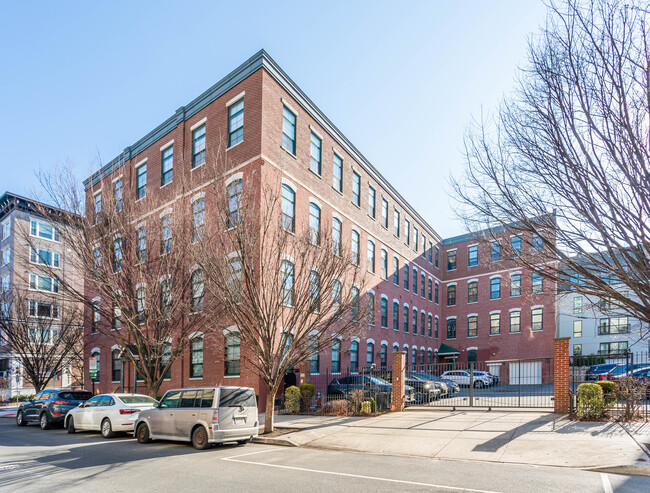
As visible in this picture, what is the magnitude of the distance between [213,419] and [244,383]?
904 centimetres

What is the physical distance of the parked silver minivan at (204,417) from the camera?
37.9ft

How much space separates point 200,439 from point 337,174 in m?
19.4

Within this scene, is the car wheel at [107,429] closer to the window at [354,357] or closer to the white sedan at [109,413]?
the white sedan at [109,413]

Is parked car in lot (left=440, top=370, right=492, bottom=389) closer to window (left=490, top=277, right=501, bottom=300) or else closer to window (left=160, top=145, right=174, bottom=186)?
window (left=490, top=277, right=501, bottom=300)

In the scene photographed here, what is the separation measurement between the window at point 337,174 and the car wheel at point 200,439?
18.0 meters

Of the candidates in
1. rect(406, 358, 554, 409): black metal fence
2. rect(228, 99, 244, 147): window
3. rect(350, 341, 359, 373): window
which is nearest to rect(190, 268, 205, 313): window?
rect(228, 99, 244, 147): window

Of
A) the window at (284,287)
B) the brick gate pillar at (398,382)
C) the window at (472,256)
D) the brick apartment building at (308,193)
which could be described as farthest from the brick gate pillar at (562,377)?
the window at (472,256)

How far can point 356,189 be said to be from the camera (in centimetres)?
3083

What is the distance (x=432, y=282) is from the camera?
46.6m

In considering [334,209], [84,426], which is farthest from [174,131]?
[84,426]

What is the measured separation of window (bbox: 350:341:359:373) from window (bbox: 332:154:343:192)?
9624mm

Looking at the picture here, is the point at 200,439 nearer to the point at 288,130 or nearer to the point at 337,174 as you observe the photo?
the point at 288,130

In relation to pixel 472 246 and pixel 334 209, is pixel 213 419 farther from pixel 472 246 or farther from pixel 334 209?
pixel 472 246

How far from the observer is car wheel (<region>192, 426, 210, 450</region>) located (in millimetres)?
11562
